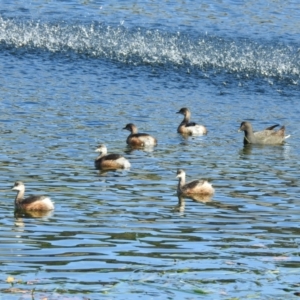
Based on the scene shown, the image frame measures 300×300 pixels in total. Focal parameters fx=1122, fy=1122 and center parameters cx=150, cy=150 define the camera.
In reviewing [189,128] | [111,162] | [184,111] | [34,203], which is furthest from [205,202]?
[184,111]

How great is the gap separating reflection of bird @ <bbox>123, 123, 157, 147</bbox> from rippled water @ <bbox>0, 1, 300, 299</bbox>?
0.84ft

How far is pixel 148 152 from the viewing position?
21875mm

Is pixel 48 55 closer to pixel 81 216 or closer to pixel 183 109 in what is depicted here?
pixel 183 109

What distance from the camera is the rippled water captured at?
1254 cm

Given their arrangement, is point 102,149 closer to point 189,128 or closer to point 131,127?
point 131,127

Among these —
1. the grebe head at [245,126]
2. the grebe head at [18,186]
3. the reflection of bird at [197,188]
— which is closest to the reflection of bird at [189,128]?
the grebe head at [245,126]

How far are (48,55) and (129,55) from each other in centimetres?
243

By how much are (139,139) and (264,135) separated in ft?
11.4

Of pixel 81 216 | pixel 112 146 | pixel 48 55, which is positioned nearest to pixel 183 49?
pixel 48 55

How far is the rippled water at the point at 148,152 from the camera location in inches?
494

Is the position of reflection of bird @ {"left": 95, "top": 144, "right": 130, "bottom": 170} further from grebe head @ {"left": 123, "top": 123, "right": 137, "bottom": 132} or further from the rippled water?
grebe head @ {"left": 123, "top": 123, "right": 137, "bottom": 132}

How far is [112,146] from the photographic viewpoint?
74.7 ft

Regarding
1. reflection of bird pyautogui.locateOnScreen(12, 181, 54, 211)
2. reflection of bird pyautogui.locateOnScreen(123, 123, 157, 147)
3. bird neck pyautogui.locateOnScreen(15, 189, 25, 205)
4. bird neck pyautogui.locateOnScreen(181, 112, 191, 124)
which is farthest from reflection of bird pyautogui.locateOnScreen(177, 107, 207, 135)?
reflection of bird pyautogui.locateOnScreen(12, 181, 54, 211)

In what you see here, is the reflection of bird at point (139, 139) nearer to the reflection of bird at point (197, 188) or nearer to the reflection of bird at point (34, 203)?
the reflection of bird at point (197, 188)
